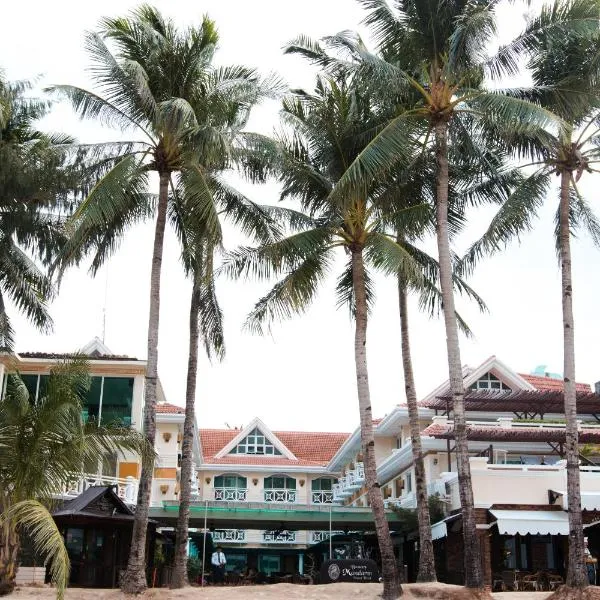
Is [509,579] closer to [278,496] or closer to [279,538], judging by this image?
[278,496]

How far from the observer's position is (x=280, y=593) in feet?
66.6

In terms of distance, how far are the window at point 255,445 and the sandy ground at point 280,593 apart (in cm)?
2813

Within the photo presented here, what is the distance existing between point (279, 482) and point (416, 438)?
25.7 meters

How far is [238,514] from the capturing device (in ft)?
102

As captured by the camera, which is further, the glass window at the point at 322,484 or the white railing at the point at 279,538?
the glass window at the point at 322,484

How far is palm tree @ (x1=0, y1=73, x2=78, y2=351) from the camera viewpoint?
23.5 meters

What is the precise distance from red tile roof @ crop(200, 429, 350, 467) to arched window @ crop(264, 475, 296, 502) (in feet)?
2.70

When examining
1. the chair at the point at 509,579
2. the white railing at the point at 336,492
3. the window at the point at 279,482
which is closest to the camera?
the chair at the point at 509,579

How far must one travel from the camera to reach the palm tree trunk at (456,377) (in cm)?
1864

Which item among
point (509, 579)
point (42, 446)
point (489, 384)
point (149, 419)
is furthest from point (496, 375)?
point (42, 446)

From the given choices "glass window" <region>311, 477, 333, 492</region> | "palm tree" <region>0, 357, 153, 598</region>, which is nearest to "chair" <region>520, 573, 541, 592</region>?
"palm tree" <region>0, 357, 153, 598</region>

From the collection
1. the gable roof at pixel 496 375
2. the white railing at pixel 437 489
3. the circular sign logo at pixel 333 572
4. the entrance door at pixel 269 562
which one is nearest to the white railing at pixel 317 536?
the entrance door at pixel 269 562

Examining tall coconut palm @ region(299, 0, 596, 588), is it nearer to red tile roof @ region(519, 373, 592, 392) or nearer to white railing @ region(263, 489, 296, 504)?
red tile roof @ region(519, 373, 592, 392)

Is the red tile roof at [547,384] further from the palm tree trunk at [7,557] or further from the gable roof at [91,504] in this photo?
the palm tree trunk at [7,557]
